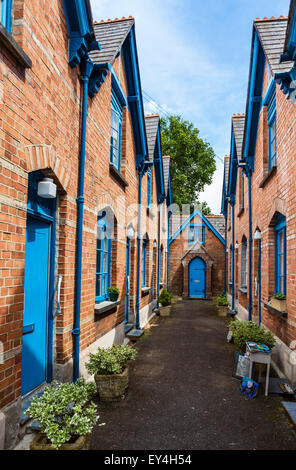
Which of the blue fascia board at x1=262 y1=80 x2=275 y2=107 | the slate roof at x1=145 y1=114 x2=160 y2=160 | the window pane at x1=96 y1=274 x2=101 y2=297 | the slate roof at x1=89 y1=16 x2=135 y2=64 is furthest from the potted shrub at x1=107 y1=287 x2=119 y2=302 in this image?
the slate roof at x1=145 y1=114 x2=160 y2=160

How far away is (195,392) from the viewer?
5145 mm

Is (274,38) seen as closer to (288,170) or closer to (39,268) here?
(288,170)

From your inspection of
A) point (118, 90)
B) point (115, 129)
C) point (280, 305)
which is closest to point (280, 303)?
point (280, 305)

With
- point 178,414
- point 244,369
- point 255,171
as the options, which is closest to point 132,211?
point 255,171

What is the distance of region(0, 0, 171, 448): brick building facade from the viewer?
3154mm

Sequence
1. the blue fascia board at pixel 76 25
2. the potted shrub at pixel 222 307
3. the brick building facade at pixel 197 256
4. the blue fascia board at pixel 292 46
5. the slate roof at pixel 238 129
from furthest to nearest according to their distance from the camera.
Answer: the brick building facade at pixel 197 256, the potted shrub at pixel 222 307, the slate roof at pixel 238 129, the blue fascia board at pixel 292 46, the blue fascia board at pixel 76 25

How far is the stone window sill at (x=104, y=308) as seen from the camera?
568cm

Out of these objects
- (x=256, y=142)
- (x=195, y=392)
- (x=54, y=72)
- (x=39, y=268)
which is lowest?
(x=195, y=392)

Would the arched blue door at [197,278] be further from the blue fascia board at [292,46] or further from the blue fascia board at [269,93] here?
the blue fascia board at [292,46]

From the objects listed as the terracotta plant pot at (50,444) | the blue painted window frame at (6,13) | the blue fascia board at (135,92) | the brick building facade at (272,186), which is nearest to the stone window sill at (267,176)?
the brick building facade at (272,186)

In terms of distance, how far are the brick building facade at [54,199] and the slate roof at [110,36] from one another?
0.04m

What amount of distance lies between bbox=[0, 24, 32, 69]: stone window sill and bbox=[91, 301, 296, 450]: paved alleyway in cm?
412
